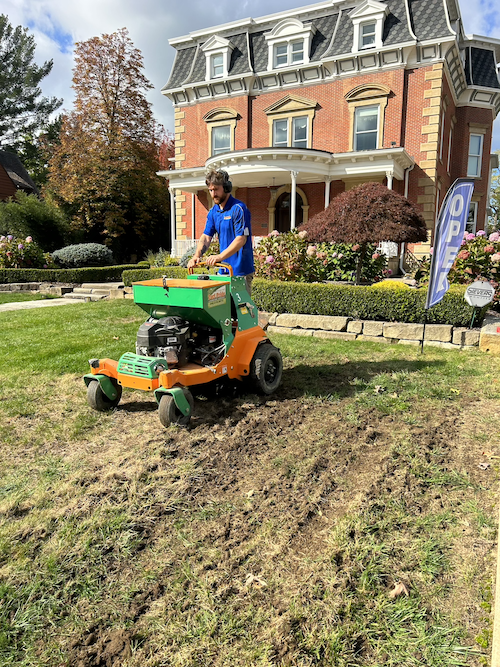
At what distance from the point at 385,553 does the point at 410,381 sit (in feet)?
9.57

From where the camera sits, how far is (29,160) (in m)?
35.7

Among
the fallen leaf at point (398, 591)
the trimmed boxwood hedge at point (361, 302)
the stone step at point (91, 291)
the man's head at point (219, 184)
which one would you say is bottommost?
the fallen leaf at point (398, 591)

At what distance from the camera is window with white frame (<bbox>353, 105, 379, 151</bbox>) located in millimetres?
16797

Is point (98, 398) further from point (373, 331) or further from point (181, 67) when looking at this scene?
point (181, 67)

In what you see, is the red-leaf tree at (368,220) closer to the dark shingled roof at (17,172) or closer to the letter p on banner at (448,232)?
the letter p on banner at (448,232)

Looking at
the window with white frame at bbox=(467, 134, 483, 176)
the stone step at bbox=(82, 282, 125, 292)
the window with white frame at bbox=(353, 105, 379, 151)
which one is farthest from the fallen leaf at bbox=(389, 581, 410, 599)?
the window with white frame at bbox=(467, 134, 483, 176)

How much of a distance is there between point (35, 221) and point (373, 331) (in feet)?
56.5

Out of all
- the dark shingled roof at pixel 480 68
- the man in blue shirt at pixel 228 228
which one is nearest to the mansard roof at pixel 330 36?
the dark shingled roof at pixel 480 68

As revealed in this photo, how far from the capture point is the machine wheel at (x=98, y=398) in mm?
3930

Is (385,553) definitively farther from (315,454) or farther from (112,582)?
(112,582)

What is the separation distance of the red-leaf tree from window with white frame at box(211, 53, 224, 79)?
13175mm

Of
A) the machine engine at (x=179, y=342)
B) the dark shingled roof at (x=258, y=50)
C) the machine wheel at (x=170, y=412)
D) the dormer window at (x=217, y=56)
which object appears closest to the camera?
the machine wheel at (x=170, y=412)

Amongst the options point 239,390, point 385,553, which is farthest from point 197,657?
point 239,390

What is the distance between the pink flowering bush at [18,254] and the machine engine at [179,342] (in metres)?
13.2
